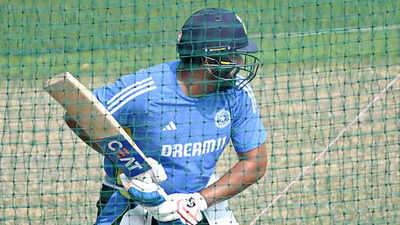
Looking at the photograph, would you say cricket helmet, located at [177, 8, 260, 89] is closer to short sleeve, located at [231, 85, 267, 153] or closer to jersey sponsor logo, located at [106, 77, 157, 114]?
short sleeve, located at [231, 85, 267, 153]

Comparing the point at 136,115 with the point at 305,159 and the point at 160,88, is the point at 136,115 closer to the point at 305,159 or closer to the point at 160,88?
the point at 160,88

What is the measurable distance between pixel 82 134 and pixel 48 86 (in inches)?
18.0

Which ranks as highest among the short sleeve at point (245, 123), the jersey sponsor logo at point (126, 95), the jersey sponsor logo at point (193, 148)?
the jersey sponsor logo at point (126, 95)

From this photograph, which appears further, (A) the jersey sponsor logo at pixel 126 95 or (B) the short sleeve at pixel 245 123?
(B) the short sleeve at pixel 245 123

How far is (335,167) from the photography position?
7.30m

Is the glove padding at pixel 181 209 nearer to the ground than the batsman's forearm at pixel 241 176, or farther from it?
nearer to the ground

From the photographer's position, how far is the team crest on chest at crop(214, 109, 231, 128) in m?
4.78

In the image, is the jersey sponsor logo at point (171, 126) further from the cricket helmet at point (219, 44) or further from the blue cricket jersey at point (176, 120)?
the cricket helmet at point (219, 44)

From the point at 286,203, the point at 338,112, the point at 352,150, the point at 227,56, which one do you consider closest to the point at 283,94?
the point at 338,112

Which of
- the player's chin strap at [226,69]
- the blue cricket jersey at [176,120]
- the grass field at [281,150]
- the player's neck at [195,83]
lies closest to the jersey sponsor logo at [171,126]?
the blue cricket jersey at [176,120]

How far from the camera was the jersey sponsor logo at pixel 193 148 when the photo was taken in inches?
185

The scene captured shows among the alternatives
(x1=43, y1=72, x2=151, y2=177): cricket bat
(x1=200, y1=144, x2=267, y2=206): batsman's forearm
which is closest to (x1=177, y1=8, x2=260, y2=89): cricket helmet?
(x1=200, y1=144, x2=267, y2=206): batsman's forearm

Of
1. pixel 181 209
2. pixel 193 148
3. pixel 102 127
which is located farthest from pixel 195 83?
pixel 181 209

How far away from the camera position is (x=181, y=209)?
4641 mm
